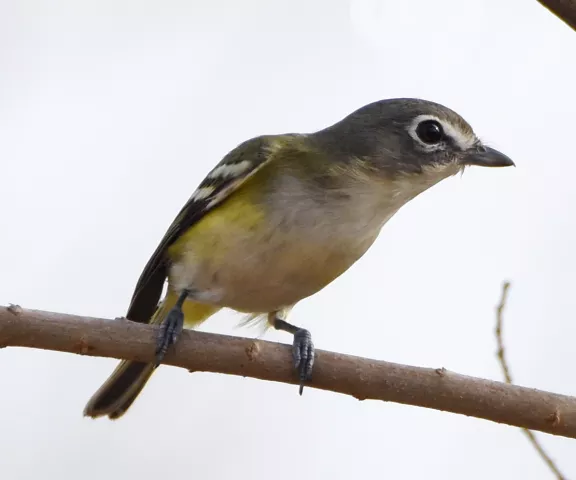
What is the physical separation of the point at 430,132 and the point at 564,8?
5.45 feet

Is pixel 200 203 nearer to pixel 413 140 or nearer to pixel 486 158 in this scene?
pixel 413 140

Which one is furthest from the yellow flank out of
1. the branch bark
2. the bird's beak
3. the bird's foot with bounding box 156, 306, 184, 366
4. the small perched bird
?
the bird's beak

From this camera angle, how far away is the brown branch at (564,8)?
2785 millimetres

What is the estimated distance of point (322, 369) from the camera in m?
3.35

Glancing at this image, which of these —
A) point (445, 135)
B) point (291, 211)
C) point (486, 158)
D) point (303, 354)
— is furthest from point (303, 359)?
point (486, 158)

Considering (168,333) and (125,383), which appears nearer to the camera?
(168,333)

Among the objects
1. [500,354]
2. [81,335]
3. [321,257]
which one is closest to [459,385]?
[500,354]

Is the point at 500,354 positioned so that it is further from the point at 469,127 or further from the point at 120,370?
the point at 120,370

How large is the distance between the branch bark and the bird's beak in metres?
1.59

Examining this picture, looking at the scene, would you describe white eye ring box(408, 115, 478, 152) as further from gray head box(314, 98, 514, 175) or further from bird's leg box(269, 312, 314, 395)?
bird's leg box(269, 312, 314, 395)

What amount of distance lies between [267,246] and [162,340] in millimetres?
856

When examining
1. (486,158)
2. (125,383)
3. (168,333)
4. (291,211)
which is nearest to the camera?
(168,333)

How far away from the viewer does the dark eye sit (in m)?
4.41

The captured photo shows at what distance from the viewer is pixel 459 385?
3189 mm
